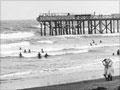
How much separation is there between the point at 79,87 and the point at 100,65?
1172cm

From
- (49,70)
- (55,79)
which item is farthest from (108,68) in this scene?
(49,70)

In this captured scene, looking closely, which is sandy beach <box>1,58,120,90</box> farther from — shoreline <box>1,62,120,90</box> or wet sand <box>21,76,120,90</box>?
wet sand <box>21,76,120,90</box>

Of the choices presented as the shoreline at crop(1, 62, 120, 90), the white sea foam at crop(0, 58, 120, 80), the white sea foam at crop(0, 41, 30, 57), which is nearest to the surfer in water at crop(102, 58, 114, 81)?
the shoreline at crop(1, 62, 120, 90)

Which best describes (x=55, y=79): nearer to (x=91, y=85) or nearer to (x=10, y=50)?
(x=91, y=85)

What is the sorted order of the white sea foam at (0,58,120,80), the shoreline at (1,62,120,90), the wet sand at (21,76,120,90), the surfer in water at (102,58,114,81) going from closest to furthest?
1. the wet sand at (21,76,120,90)
2. the surfer in water at (102,58,114,81)
3. the shoreline at (1,62,120,90)
4. the white sea foam at (0,58,120,80)

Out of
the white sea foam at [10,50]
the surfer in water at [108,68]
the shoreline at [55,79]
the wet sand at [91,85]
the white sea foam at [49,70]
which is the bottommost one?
the white sea foam at [10,50]

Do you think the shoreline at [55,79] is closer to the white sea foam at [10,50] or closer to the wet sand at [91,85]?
the wet sand at [91,85]

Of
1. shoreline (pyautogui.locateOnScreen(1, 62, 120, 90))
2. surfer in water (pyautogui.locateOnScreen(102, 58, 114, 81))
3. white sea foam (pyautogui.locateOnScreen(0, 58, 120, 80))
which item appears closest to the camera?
surfer in water (pyautogui.locateOnScreen(102, 58, 114, 81))

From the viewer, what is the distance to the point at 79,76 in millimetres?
21109

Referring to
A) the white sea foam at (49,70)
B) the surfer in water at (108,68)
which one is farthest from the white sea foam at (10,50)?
the surfer in water at (108,68)

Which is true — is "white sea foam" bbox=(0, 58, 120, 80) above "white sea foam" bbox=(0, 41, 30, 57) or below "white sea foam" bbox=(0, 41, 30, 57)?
above

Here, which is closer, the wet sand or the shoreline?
the wet sand

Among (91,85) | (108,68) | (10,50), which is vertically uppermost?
(108,68)

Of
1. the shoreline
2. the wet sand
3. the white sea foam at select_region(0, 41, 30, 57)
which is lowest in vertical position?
the white sea foam at select_region(0, 41, 30, 57)
